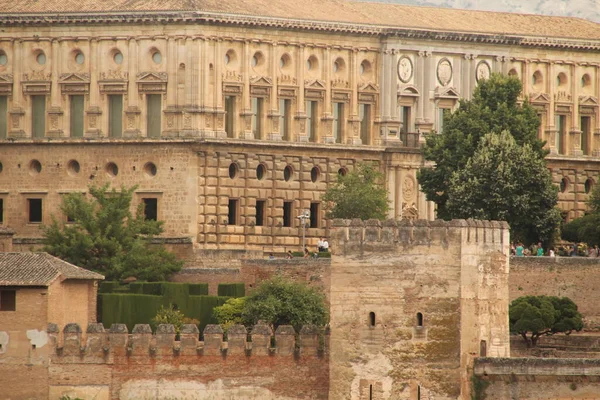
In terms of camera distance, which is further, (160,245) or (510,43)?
(510,43)

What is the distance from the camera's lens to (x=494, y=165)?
121m

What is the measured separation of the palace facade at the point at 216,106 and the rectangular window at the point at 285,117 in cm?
7

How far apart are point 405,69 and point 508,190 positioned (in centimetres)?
1248

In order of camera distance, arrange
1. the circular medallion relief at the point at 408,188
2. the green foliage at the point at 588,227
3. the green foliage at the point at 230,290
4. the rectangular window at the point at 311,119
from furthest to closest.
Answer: the circular medallion relief at the point at 408,188 < the rectangular window at the point at 311,119 < the green foliage at the point at 588,227 < the green foliage at the point at 230,290

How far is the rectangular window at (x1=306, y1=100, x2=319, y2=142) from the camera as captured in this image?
420 feet

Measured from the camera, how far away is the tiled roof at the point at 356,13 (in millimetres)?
124938

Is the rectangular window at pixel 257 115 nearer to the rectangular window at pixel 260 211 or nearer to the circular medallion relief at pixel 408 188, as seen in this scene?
the rectangular window at pixel 260 211

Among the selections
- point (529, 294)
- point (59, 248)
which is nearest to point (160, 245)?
point (59, 248)

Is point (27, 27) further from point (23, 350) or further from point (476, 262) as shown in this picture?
point (476, 262)

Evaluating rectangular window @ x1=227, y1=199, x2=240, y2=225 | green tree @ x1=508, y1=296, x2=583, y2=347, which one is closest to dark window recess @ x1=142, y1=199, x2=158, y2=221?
rectangular window @ x1=227, y1=199, x2=240, y2=225

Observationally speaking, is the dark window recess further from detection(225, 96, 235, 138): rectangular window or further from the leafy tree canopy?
the leafy tree canopy

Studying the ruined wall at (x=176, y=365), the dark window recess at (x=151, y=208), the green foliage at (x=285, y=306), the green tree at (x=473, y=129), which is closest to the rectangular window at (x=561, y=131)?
the green tree at (x=473, y=129)

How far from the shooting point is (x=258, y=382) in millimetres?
95188

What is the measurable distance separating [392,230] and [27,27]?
39.1m
